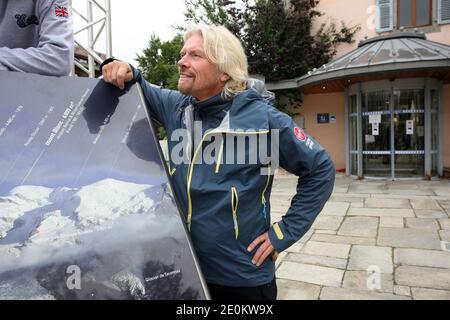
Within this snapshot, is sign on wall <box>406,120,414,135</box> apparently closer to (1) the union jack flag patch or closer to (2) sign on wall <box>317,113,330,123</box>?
(2) sign on wall <box>317,113,330,123</box>

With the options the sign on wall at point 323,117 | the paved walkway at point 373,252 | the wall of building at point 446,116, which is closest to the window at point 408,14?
the wall of building at point 446,116

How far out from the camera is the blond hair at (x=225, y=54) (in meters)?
1.56

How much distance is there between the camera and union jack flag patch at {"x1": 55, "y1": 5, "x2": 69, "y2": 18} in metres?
1.38

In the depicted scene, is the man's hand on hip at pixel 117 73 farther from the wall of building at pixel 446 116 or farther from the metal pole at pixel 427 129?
the wall of building at pixel 446 116

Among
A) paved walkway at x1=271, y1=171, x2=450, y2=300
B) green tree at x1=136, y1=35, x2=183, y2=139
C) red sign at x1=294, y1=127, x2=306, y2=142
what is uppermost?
green tree at x1=136, y1=35, x2=183, y2=139

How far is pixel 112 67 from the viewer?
4.89 feet

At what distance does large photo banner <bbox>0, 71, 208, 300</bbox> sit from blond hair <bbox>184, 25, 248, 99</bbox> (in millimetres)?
420

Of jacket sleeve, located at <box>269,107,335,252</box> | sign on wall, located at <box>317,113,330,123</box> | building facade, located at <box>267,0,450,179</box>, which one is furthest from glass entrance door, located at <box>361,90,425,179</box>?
jacket sleeve, located at <box>269,107,335,252</box>

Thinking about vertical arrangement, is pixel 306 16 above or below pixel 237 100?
above

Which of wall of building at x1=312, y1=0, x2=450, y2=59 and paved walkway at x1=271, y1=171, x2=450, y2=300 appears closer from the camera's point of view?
paved walkway at x1=271, y1=171, x2=450, y2=300

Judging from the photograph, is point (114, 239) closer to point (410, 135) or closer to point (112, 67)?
point (112, 67)

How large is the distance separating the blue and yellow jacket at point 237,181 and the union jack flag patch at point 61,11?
33 centimetres
